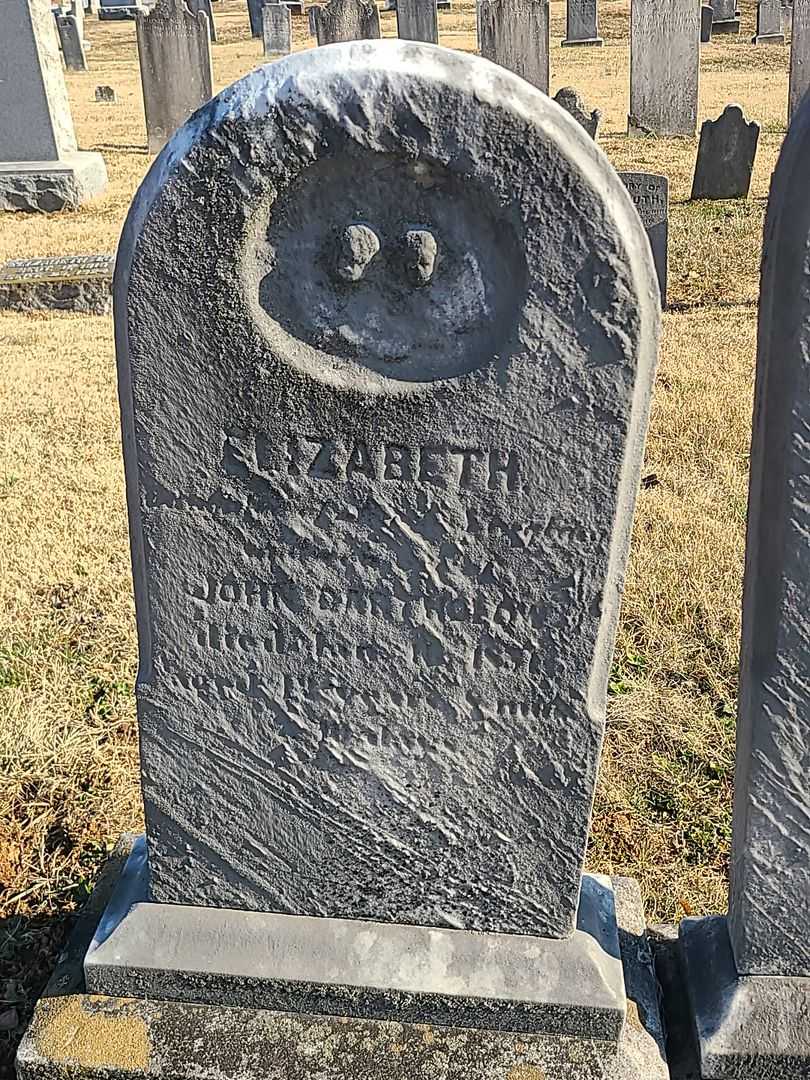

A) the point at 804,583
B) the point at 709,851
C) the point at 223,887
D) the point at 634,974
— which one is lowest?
the point at 709,851

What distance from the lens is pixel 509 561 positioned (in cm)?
187

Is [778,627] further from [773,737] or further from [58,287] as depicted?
[58,287]

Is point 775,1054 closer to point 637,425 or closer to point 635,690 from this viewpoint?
point 637,425

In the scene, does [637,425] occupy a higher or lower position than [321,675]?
higher

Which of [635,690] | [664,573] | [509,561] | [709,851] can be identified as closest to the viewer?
[509,561]

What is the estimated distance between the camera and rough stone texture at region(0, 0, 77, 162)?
920 cm

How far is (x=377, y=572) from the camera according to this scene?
1.92m

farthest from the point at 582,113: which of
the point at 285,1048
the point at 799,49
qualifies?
the point at 285,1048

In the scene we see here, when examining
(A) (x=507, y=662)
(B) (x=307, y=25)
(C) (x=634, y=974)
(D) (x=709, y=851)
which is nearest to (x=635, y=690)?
(D) (x=709, y=851)

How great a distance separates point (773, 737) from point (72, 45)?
25.4 metres

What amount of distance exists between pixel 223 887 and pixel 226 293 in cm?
121

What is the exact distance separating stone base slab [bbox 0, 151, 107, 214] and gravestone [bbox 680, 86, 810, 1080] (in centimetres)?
929

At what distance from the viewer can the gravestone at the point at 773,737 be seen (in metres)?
1.66

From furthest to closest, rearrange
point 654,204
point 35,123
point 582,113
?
point 35,123, point 582,113, point 654,204
